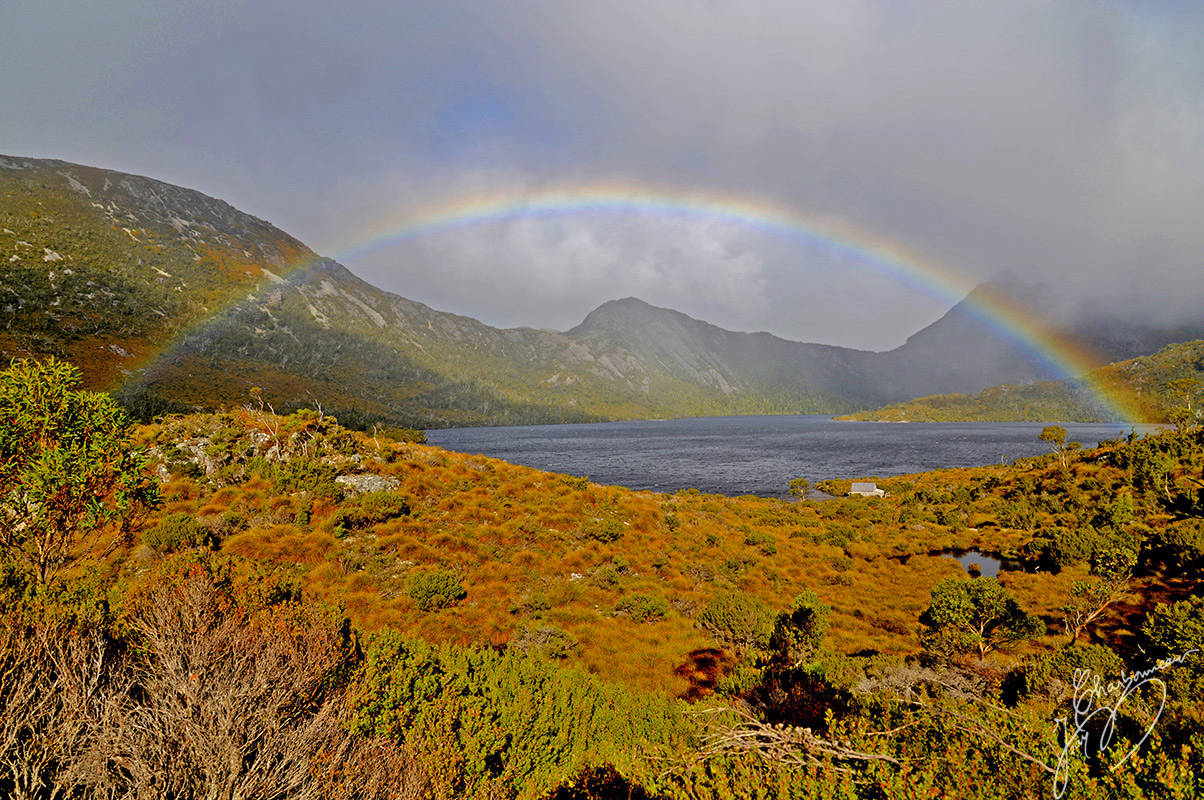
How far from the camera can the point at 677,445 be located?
145 metres

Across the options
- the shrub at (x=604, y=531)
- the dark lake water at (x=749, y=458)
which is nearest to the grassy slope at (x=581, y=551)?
the shrub at (x=604, y=531)

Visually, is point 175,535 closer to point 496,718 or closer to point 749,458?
point 496,718

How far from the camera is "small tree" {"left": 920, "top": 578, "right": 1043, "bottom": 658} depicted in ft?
54.2

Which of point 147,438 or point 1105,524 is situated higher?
point 147,438

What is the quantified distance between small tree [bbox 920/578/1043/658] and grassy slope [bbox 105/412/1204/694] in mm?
2222

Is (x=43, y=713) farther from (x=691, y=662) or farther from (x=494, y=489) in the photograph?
(x=494, y=489)

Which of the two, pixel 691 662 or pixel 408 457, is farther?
pixel 408 457

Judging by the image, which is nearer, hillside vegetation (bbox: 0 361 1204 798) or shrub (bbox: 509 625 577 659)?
hillside vegetation (bbox: 0 361 1204 798)

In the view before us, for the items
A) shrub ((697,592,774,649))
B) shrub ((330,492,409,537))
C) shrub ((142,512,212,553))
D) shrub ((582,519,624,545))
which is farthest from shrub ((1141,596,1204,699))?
shrub ((142,512,212,553))

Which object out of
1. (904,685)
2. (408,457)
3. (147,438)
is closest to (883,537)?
(904,685)

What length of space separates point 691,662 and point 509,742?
882 centimetres

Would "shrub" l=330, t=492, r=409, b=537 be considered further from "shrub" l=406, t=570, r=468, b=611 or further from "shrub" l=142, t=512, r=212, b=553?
"shrub" l=406, t=570, r=468, b=611

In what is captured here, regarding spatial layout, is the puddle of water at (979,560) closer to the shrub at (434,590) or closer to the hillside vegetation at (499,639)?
the hillside vegetation at (499,639)

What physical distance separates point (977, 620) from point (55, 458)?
2848cm
